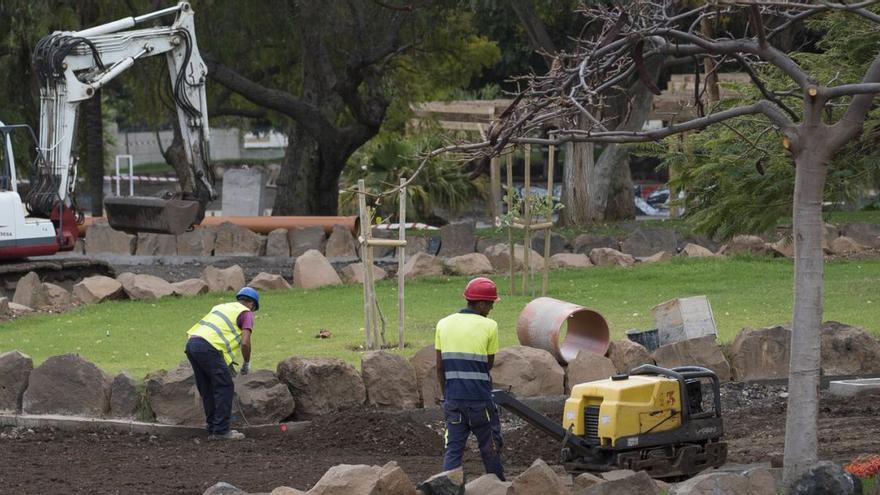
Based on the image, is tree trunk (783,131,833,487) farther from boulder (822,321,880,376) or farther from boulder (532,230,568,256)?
boulder (532,230,568,256)

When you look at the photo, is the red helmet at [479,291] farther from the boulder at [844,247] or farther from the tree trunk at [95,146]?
the tree trunk at [95,146]

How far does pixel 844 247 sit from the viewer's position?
26.3 meters

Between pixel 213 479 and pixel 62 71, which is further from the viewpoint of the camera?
pixel 62 71

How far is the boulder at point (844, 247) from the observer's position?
2619 centimetres

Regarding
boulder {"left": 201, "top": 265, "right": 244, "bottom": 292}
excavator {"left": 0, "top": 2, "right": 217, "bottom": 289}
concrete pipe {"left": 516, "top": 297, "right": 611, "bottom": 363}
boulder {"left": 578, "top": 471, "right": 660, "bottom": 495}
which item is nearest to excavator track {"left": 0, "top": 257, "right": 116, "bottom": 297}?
excavator {"left": 0, "top": 2, "right": 217, "bottom": 289}

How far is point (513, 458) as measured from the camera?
1254 cm

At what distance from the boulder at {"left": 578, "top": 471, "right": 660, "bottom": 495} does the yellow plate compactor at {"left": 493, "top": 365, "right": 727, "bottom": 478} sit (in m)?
1.40

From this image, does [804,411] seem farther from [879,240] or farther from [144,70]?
[144,70]

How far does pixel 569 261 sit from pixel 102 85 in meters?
8.61

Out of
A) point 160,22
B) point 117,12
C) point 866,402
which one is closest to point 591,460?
point 866,402

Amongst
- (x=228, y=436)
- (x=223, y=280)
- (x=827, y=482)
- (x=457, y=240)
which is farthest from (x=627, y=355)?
(x=457, y=240)

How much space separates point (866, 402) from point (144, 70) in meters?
23.8

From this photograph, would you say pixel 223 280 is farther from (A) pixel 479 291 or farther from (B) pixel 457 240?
(A) pixel 479 291

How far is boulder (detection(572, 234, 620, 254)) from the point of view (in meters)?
27.8
